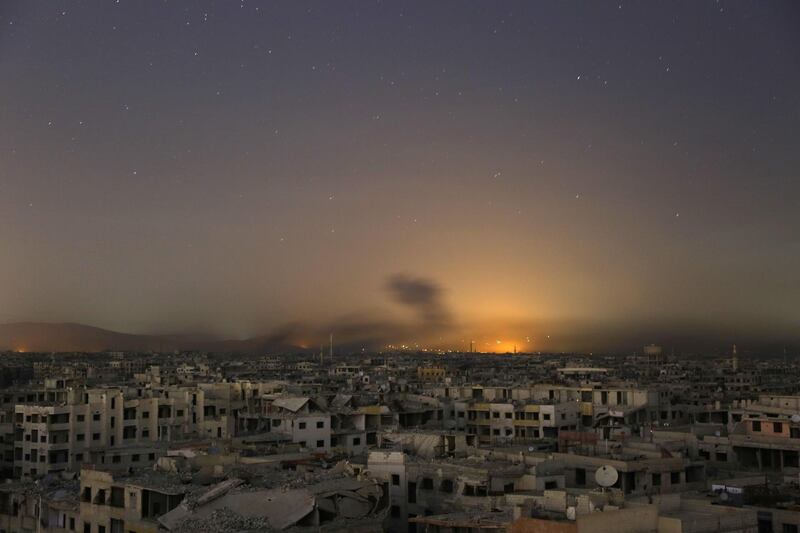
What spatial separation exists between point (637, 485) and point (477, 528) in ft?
24.9

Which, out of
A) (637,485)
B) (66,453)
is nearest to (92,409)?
(66,453)

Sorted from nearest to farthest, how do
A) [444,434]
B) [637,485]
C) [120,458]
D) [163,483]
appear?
[163,483] → [637,485] → [444,434] → [120,458]

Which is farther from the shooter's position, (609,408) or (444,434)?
(609,408)

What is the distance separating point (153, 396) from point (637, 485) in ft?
87.8

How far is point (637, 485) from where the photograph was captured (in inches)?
897

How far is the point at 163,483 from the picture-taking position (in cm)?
2014

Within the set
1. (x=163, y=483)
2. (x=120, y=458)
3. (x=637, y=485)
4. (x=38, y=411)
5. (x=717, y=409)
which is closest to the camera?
(x=163, y=483)

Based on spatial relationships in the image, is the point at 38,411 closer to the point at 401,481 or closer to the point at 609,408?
the point at 401,481

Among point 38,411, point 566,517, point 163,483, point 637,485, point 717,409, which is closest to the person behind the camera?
point 566,517

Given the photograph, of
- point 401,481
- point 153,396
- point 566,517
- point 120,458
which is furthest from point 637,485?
point 153,396

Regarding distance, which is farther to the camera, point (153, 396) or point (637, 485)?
point (153, 396)

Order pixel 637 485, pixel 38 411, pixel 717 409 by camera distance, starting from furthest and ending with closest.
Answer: pixel 717 409
pixel 38 411
pixel 637 485

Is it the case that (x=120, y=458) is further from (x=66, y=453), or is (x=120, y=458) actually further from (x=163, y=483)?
(x=163, y=483)

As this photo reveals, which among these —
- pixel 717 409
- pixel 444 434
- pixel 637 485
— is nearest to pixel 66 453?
pixel 444 434
